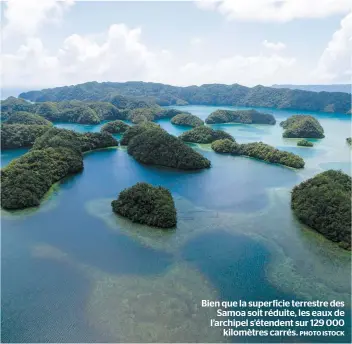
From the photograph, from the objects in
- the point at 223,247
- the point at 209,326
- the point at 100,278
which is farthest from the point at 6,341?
the point at 223,247

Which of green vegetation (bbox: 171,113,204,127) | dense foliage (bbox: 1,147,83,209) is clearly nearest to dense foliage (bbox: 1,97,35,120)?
green vegetation (bbox: 171,113,204,127)

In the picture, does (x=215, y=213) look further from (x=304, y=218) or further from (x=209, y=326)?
(x=209, y=326)

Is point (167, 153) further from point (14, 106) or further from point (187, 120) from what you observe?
point (14, 106)

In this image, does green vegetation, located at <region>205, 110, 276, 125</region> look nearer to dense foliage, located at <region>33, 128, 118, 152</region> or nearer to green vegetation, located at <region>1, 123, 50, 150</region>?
dense foliage, located at <region>33, 128, 118, 152</region>

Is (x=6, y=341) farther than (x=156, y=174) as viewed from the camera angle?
No

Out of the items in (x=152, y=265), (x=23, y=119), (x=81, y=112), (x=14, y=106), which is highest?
(x=14, y=106)

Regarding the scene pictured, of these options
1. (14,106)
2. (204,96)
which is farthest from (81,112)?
(204,96)
